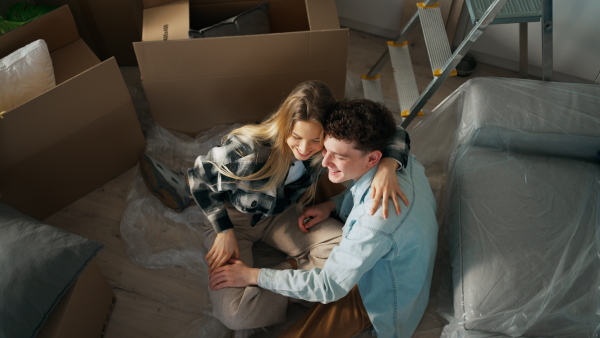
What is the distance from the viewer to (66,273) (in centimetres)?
118

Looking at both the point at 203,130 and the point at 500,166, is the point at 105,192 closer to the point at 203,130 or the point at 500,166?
the point at 203,130

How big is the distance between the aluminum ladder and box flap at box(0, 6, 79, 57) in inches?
43.2

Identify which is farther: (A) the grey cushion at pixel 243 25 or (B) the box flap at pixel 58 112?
(A) the grey cushion at pixel 243 25

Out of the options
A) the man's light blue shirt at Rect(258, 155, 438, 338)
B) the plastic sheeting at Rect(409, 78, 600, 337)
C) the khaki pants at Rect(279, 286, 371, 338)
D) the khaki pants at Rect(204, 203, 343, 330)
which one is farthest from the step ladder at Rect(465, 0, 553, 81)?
the khaki pants at Rect(279, 286, 371, 338)

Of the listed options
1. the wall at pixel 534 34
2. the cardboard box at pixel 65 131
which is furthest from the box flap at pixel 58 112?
the wall at pixel 534 34

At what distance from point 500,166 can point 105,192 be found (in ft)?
4.20

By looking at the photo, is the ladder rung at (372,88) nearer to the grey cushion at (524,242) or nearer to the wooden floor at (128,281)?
the grey cushion at (524,242)

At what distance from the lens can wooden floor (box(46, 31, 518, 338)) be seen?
58.4 inches

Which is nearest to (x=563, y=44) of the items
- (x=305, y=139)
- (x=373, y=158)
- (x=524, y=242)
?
(x=524, y=242)

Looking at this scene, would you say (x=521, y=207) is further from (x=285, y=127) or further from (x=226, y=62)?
(x=226, y=62)

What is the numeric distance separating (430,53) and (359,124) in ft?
1.91

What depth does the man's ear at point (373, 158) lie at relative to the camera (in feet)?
3.87

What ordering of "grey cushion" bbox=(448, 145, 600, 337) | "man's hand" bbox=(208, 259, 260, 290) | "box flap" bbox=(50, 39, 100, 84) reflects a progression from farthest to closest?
"box flap" bbox=(50, 39, 100, 84), "man's hand" bbox=(208, 259, 260, 290), "grey cushion" bbox=(448, 145, 600, 337)

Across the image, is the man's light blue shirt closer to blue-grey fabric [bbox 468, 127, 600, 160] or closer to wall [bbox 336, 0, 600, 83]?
blue-grey fabric [bbox 468, 127, 600, 160]
